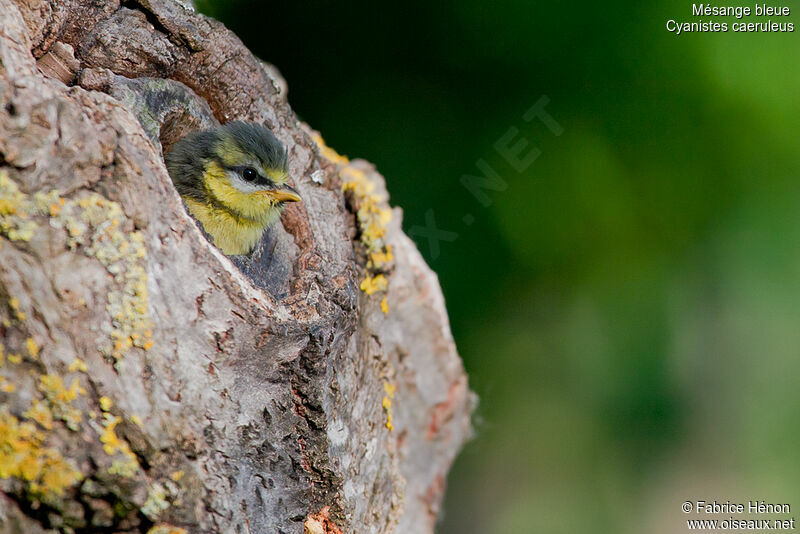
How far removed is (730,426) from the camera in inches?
119

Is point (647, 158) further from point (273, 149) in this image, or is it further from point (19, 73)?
point (19, 73)

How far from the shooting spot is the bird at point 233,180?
6.46 ft

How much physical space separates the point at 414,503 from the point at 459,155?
49.9 inches

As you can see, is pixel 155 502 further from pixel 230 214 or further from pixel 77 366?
pixel 230 214

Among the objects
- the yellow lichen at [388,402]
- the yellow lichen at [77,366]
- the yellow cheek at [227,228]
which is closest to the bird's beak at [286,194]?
the yellow cheek at [227,228]

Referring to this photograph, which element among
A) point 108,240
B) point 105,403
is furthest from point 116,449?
point 108,240

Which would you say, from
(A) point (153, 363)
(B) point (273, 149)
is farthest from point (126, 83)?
(A) point (153, 363)

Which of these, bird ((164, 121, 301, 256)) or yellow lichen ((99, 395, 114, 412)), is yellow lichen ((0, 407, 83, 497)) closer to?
yellow lichen ((99, 395, 114, 412))

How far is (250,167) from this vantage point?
2.00 m

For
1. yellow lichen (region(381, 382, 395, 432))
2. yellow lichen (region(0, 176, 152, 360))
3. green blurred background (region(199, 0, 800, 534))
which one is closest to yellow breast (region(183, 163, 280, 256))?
yellow lichen (region(381, 382, 395, 432))

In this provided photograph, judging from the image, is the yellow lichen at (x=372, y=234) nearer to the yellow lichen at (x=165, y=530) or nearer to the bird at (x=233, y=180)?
the bird at (x=233, y=180)

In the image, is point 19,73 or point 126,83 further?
Answer: point 126,83

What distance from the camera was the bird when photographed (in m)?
1.97

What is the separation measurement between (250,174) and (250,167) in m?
0.06
